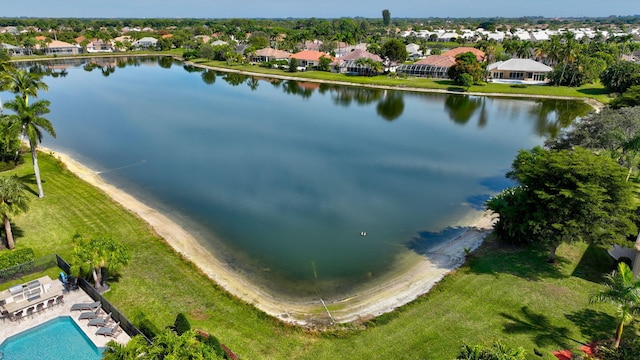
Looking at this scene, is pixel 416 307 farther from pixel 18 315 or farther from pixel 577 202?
pixel 18 315

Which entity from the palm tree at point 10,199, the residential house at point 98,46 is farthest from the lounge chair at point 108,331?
the residential house at point 98,46

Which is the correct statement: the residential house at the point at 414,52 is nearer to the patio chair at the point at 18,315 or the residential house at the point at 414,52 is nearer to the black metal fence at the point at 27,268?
the black metal fence at the point at 27,268

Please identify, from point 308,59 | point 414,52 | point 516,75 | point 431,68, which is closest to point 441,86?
point 431,68

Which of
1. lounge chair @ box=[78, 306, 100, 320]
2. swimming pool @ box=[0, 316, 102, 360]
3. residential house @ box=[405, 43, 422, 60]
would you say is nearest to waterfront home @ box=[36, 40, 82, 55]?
residential house @ box=[405, 43, 422, 60]

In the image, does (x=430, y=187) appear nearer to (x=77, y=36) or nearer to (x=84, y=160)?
(x=84, y=160)

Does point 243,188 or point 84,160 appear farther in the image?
point 84,160

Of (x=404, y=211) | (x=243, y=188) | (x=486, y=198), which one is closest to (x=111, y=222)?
(x=243, y=188)
